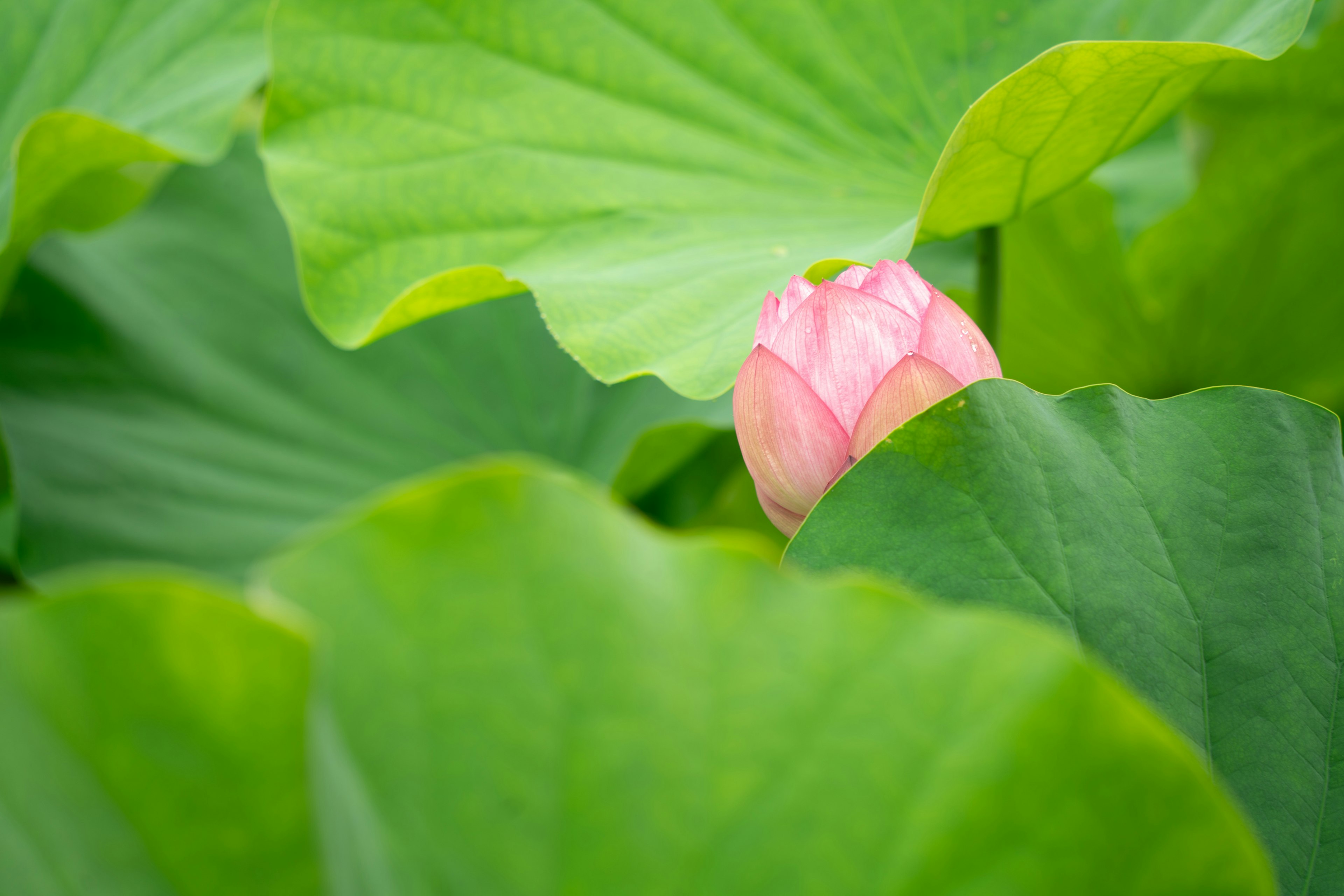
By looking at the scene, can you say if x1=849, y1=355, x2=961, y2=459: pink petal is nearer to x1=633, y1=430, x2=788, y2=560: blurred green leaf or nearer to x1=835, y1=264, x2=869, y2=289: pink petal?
x1=835, y1=264, x2=869, y2=289: pink petal

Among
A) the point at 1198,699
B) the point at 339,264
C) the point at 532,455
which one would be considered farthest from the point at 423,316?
the point at 1198,699

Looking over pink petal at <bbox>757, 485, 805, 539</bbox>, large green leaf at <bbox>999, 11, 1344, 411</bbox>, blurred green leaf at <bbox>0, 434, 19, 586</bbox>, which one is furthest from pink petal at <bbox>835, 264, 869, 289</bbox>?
blurred green leaf at <bbox>0, 434, 19, 586</bbox>

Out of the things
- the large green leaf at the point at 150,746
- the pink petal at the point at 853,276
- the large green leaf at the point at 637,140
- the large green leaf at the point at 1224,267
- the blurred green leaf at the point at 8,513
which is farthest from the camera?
the large green leaf at the point at 1224,267

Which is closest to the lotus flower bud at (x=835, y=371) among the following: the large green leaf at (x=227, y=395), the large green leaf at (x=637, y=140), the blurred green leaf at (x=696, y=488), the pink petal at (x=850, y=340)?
the pink petal at (x=850, y=340)

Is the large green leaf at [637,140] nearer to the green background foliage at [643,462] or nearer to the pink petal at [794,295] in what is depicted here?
the green background foliage at [643,462]

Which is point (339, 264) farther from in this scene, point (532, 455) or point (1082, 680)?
point (1082, 680)
